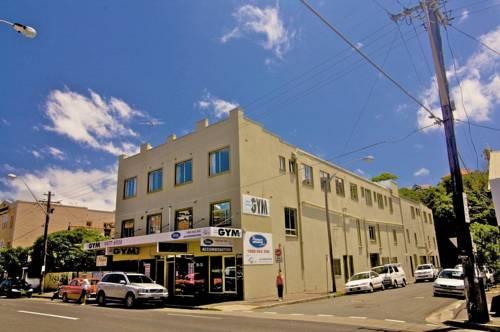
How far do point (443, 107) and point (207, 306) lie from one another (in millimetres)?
13391

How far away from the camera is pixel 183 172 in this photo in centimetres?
2739

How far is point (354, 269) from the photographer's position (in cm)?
3412

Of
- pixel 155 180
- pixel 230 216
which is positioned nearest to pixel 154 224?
pixel 155 180

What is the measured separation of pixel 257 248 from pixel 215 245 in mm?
2934

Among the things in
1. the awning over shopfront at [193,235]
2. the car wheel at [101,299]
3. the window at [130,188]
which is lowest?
the car wheel at [101,299]

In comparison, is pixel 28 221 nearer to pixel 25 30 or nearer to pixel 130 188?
pixel 130 188

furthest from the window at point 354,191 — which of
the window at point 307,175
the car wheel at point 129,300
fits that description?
the car wheel at point 129,300

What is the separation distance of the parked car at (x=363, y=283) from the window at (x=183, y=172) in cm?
1225

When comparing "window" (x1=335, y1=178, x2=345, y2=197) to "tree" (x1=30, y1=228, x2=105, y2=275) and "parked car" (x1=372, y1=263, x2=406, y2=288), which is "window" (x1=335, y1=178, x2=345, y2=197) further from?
"tree" (x1=30, y1=228, x2=105, y2=275)

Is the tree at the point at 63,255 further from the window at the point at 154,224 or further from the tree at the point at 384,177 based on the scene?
the tree at the point at 384,177

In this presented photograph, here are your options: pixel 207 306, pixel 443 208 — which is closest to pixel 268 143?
pixel 207 306

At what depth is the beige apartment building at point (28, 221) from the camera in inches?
2192

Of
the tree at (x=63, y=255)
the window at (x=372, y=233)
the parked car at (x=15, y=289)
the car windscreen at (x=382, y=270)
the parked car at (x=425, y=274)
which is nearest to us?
the car windscreen at (x=382, y=270)

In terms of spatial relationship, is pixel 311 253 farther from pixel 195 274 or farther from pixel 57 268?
pixel 57 268
